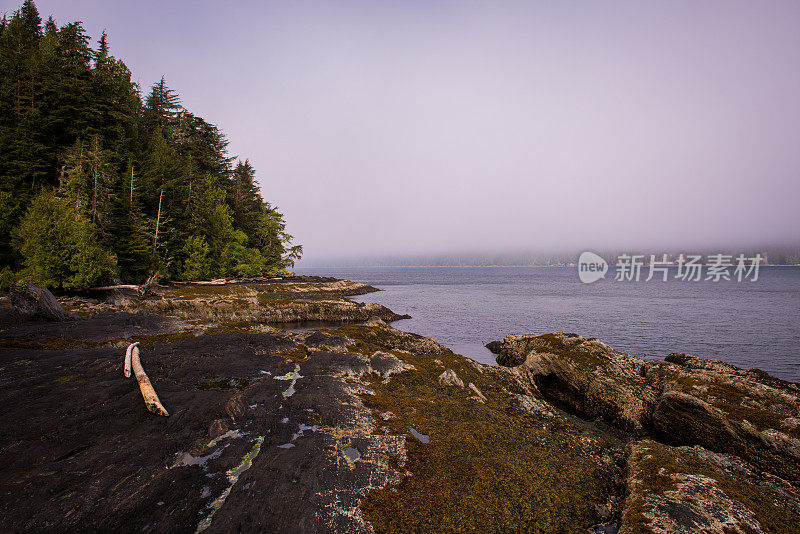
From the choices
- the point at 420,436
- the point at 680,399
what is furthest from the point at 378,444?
the point at 680,399

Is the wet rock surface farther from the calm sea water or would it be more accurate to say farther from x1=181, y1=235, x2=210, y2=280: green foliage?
x1=181, y1=235, x2=210, y2=280: green foliage

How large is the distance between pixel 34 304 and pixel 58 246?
33.4ft

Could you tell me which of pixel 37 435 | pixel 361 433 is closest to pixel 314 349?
pixel 361 433

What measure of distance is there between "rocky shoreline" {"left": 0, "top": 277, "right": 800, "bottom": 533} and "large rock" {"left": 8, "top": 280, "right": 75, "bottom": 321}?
2250 millimetres

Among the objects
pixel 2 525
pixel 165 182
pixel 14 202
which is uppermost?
pixel 165 182

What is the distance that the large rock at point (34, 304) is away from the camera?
16.4 metres

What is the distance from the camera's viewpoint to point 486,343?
2639 cm

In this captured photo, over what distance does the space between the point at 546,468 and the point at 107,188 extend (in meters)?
42.3

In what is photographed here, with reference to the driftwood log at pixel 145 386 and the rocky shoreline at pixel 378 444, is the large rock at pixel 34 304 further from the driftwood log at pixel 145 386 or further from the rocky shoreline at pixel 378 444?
the driftwood log at pixel 145 386

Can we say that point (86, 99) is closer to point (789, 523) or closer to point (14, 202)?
point (14, 202)

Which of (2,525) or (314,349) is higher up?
(2,525)

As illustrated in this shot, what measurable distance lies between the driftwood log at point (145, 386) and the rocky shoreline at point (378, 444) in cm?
33

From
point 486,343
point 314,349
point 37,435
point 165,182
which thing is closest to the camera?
point 37,435

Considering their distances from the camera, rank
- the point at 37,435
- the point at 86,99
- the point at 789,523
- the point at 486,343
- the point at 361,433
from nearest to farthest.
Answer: the point at 789,523 < the point at 37,435 < the point at 361,433 < the point at 486,343 < the point at 86,99
